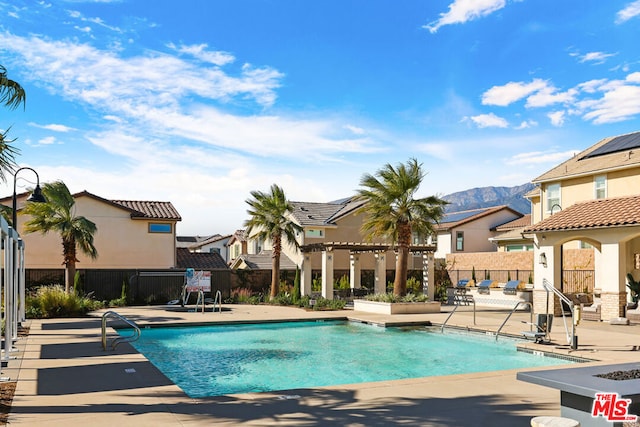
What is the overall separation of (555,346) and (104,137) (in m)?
17.8

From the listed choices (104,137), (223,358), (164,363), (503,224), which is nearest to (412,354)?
(223,358)

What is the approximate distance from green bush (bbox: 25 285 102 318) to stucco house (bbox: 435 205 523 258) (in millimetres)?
30956

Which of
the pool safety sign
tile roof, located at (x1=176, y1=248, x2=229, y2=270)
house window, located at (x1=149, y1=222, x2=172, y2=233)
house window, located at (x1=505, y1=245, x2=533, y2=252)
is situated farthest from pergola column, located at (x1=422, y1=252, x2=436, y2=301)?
house window, located at (x1=149, y1=222, x2=172, y2=233)

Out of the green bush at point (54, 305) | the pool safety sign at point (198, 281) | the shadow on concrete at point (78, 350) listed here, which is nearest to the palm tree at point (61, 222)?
the green bush at point (54, 305)

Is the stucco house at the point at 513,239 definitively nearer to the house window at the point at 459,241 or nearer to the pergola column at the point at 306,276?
the house window at the point at 459,241

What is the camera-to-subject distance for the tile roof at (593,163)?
2656cm

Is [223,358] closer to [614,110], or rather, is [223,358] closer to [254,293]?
[254,293]

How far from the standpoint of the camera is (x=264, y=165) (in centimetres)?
2820

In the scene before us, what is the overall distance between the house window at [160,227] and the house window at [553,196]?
2137 centimetres

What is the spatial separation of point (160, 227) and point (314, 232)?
33.0ft

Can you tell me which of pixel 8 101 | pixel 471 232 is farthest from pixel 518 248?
pixel 8 101

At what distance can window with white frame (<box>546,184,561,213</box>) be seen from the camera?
30.0 metres

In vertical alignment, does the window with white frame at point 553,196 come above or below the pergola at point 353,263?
above

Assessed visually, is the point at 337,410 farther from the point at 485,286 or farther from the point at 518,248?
the point at 518,248
